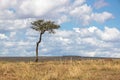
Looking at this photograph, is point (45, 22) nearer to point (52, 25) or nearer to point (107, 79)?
point (52, 25)

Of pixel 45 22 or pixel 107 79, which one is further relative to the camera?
pixel 45 22

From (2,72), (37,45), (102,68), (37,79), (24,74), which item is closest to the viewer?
(37,79)

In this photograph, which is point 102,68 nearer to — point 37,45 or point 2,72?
point 2,72

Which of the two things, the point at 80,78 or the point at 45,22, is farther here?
the point at 45,22

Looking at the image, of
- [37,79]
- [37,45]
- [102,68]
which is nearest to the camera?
[37,79]

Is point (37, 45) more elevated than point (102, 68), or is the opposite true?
point (37, 45)

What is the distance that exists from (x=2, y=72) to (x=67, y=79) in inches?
247

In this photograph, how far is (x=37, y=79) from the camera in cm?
2412

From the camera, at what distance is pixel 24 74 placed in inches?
1019

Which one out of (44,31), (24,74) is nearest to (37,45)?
(44,31)

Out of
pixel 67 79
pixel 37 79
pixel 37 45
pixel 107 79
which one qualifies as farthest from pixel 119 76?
pixel 37 45

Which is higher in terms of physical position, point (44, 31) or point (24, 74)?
point (44, 31)

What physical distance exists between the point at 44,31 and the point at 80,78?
42.4 metres

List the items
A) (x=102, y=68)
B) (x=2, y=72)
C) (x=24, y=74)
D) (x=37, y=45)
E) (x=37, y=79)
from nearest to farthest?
(x=37, y=79) < (x=24, y=74) < (x=2, y=72) < (x=102, y=68) < (x=37, y=45)
